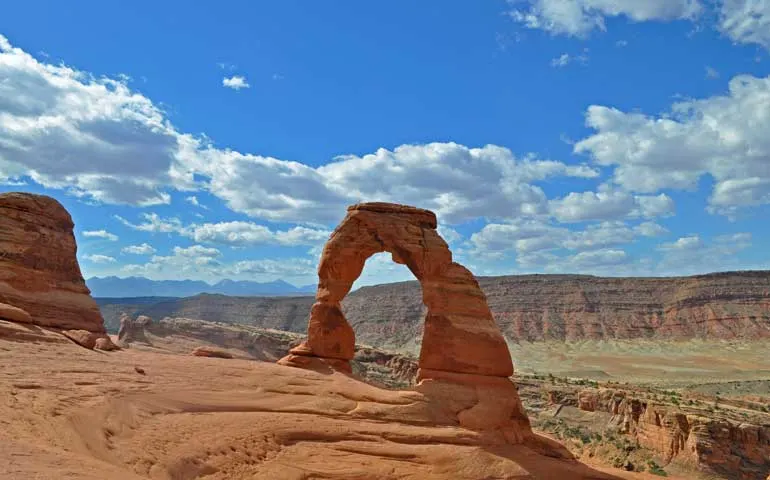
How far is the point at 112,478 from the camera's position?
8.39 metres

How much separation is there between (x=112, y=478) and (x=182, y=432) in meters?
5.72

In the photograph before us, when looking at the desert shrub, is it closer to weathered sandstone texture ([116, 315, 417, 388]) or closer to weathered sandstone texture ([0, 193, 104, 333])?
weathered sandstone texture ([116, 315, 417, 388])

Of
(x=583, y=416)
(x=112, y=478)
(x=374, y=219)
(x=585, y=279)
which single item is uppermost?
(x=585, y=279)

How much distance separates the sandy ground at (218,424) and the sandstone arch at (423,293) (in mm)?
2191

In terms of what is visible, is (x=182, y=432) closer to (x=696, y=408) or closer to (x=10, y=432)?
(x=10, y=432)

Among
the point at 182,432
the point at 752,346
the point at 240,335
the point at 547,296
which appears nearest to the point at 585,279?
the point at 547,296

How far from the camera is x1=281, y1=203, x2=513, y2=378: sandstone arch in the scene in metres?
21.4

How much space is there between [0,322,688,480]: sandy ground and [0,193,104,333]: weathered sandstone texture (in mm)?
6706

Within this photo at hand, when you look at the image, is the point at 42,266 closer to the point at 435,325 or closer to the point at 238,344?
the point at 435,325

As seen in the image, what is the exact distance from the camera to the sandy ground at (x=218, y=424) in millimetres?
11656

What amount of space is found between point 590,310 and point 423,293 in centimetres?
9452

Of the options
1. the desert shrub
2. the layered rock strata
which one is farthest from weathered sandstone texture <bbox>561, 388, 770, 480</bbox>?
the layered rock strata

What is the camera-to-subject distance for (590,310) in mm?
108938

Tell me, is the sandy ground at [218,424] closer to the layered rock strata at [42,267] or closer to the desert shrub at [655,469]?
the layered rock strata at [42,267]
